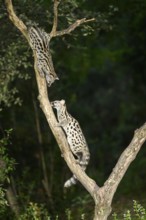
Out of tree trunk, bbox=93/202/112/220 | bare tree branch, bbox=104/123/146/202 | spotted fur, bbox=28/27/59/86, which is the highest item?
spotted fur, bbox=28/27/59/86

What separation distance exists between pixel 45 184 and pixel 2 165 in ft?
11.0

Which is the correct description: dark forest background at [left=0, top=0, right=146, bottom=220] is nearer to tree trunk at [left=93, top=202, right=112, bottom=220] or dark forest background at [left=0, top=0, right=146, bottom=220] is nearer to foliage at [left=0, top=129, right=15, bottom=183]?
foliage at [left=0, top=129, right=15, bottom=183]

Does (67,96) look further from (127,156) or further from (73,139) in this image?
(127,156)

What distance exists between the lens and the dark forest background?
12.9 meters

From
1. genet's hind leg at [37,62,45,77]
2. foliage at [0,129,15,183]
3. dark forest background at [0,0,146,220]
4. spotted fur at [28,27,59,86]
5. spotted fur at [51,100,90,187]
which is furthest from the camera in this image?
dark forest background at [0,0,146,220]

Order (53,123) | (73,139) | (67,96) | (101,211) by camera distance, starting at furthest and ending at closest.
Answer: (67,96) < (73,139) < (101,211) < (53,123)

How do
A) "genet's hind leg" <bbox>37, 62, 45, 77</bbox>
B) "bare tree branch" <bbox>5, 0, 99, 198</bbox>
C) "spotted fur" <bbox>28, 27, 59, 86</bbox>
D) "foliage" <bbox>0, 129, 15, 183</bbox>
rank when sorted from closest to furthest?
"bare tree branch" <bbox>5, 0, 99, 198</bbox>
"genet's hind leg" <bbox>37, 62, 45, 77</bbox>
"spotted fur" <bbox>28, 27, 59, 86</bbox>
"foliage" <bbox>0, 129, 15, 183</bbox>

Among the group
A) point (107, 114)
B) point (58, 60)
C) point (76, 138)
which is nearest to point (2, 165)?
point (76, 138)

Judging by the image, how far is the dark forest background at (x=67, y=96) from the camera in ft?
42.4

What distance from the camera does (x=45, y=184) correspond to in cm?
1536

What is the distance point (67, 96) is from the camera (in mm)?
17203

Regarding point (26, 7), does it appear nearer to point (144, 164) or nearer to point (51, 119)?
point (51, 119)

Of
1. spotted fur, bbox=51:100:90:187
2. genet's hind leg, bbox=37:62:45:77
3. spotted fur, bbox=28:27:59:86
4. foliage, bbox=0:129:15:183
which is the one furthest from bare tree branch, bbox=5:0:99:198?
foliage, bbox=0:129:15:183

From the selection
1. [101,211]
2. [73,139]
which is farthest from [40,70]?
[101,211]
